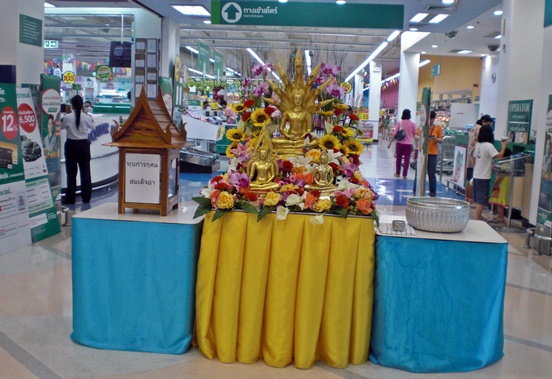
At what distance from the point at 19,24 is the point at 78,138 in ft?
6.96

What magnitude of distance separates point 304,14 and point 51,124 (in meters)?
4.34

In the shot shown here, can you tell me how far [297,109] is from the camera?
12.5ft

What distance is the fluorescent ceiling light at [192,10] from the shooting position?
421 inches

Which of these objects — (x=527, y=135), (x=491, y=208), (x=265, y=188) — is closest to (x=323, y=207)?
(x=265, y=188)

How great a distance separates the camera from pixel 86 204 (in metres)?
8.06

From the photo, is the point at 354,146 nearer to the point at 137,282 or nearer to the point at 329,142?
the point at 329,142

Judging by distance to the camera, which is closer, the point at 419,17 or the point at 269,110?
the point at 269,110

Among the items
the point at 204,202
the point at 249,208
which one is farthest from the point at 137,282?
the point at 249,208

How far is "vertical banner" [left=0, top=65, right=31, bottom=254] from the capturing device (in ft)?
17.7

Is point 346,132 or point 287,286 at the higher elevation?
point 346,132

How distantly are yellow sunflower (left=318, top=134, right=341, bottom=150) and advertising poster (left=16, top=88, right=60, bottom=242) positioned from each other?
345 centimetres

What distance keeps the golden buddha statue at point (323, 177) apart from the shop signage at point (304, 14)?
20.0 ft

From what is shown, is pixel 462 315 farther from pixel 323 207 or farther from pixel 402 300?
pixel 323 207

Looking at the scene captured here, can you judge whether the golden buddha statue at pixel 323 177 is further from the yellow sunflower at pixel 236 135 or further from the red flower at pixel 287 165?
the yellow sunflower at pixel 236 135
